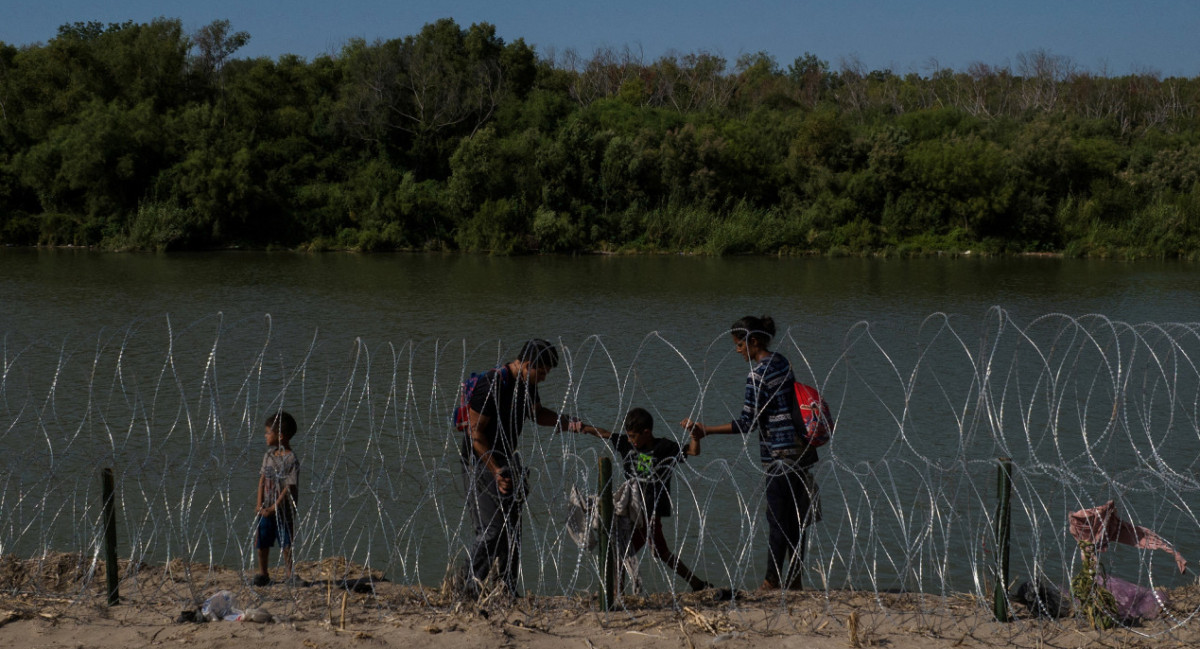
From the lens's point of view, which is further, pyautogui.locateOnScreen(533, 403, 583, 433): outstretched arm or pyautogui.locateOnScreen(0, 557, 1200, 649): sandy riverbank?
pyautogui.locateOnScreen(533, 403, 583, 433): outstretched arm

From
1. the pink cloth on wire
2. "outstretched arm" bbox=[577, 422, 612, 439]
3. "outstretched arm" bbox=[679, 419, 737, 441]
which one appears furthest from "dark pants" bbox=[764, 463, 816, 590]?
the pink cloth on wire

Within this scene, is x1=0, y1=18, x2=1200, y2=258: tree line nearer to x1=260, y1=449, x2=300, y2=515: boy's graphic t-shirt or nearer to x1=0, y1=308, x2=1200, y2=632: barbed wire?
x1=0, y1=308, x2=1200, y2=632: barbed wire

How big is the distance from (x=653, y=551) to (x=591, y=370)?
1016cm

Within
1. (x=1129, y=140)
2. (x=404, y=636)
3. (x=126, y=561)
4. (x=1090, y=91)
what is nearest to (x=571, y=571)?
(x=404, y=636)

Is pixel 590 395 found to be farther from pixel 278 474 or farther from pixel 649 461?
pixel 649 461

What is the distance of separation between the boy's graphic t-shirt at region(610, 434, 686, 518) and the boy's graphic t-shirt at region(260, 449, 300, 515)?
1.98 m

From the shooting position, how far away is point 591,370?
54.5 ft

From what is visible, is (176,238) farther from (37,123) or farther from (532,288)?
(532,288)

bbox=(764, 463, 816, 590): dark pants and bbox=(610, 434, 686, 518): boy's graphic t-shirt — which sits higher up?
Answer: bbox=(610, 434, 686, 518): boy's graphic t-shirt

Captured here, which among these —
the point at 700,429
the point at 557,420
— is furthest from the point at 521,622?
the point at 700,429

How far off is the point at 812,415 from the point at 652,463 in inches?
39.2

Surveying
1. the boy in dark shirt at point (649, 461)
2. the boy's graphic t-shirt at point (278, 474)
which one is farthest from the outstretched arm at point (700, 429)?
the boy's graphic t-shirt at point (278, 474)

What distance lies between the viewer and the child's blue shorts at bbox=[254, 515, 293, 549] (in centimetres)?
695

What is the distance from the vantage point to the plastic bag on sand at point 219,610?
6176mm
